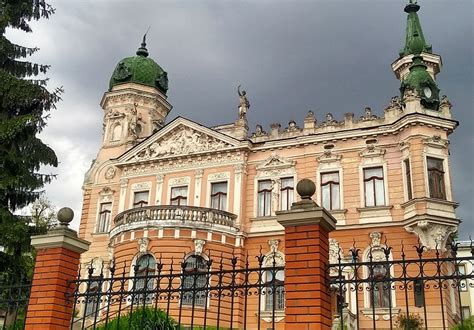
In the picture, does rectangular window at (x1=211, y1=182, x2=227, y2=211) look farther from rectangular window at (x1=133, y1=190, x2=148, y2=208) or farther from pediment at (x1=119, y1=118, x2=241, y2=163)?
rectangular window at (x1=133, y1=190, x2=148, y2=208)

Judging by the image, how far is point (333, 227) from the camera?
7.29 metres

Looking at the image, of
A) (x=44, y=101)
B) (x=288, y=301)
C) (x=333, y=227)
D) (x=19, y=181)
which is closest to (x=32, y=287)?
(x=288, y=301)

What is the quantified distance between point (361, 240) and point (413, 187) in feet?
10.9

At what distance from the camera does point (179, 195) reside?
2812 cm

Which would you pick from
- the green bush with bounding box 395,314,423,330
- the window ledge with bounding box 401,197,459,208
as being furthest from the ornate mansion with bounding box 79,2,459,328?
the green bush with bounding box 395,314,423,330

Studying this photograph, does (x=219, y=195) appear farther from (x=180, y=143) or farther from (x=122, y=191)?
(x=122, y=191)

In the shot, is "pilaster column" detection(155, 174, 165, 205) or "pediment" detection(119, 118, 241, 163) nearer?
"pediment" detection(119, 118, 241, 163)

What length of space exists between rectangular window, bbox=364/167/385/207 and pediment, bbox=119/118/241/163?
6.70m

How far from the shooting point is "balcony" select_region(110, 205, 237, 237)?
81.0 feet

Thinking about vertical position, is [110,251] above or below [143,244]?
above

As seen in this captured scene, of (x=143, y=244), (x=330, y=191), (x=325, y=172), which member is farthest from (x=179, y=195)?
(x=330, y=191)

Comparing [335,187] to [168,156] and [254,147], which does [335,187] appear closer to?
[254,147]

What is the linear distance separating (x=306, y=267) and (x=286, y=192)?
19622 millimetres

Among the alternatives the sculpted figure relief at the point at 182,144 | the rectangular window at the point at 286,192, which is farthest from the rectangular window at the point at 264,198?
the sculpted figure relief at the point at 182,144
